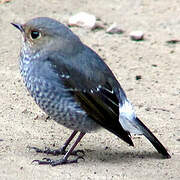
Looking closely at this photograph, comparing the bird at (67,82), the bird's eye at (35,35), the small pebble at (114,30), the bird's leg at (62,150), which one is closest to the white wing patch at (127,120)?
the bird at (67,82)

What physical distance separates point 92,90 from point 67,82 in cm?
26

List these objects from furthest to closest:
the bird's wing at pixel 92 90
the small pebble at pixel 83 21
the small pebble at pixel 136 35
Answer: the small pebble at pixel 83 21, the small pebble at pixel 136 35, the bird's wing at pixel 92 90

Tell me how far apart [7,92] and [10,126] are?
960mm

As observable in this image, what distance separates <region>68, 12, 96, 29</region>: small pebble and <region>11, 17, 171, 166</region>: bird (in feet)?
12.2

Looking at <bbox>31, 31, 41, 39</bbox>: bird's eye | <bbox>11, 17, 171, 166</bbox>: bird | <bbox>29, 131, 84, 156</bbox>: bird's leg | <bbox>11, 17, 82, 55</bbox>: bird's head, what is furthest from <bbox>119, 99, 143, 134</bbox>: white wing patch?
<bbox>31, 31, 41, 39</bbox>: bird's eye

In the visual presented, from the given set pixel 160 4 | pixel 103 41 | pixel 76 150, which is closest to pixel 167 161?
pixel 76 150

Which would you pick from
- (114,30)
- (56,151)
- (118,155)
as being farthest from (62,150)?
(114,30)

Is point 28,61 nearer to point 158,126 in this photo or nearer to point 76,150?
point 76,150

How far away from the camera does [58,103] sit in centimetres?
621

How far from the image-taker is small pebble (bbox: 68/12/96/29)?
33.5 feet

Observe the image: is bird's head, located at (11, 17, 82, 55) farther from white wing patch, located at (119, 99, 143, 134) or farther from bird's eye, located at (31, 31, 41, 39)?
white wing patch, located at (119, 99, 143, 134)

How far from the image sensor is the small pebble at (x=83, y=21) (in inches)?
402

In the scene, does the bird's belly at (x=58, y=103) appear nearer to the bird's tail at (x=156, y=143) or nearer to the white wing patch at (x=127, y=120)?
the white wing patch at (x=127, y=120)

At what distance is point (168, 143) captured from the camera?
706 cm
